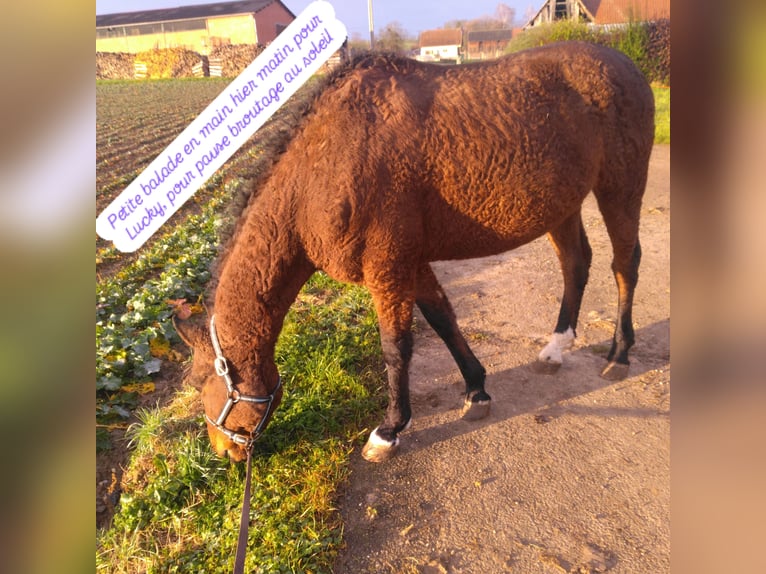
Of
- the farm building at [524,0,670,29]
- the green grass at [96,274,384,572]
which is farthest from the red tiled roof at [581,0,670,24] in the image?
the green grass at [96,274,384,572]

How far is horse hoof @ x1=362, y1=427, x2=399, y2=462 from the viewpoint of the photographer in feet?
11.3

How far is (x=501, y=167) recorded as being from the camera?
3121 millimetres

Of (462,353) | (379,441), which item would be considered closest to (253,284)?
(379,441)

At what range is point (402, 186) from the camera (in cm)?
294

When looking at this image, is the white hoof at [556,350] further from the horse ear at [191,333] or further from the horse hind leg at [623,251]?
the horse ear at [191,333]

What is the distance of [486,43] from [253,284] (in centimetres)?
207

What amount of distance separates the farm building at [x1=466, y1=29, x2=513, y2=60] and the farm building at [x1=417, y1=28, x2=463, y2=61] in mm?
68

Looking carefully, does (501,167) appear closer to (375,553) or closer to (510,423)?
(510,423)

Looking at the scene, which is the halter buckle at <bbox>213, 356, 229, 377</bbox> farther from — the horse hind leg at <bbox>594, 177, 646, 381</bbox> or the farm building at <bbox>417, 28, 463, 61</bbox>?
the horse hind leg at <bbox>594, 177, 646, 381</bbox>

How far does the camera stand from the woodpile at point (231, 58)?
2766 millimetres

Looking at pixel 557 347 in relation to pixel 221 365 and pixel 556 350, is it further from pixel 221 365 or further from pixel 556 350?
Answer: pixel 221 365
